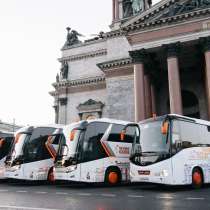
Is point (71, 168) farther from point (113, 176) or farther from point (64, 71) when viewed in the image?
point (64, 71)

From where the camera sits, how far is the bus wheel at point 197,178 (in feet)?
42.9

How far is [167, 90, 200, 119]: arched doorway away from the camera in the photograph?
31.4 metres

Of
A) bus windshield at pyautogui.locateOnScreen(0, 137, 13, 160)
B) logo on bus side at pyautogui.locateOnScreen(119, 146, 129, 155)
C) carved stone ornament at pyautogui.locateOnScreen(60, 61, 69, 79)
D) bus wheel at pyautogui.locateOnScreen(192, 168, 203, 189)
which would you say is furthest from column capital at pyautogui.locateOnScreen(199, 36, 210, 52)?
carved stone ornament at pyautogui.locateOnScreen(60, 61, 69, 79)

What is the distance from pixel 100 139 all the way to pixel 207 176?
18.1ft

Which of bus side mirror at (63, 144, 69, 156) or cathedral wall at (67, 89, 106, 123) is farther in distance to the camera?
cathedral wall at (67, 89, 106, 123)

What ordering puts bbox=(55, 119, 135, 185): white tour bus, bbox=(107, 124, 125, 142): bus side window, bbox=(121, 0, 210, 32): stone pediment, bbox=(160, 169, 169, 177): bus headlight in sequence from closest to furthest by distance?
bbox=(160, 169, 169, 177): bus headlight, bbox=(55, 119, 135, 185): white tour bus, bbox=(107, 124, 125, 142): bus side window, bbox=(121, 0, 210, 32): stone pediment

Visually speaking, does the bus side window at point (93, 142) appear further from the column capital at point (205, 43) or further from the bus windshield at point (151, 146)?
the column capital at point (205, 43)

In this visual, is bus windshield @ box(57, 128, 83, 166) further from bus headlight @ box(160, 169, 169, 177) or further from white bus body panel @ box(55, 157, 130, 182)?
bus headlight @ box(160, 169, 169, 177)

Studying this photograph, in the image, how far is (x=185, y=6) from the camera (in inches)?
978

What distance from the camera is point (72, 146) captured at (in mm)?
14422

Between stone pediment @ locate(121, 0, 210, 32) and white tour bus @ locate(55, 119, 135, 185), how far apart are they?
13.1 metres

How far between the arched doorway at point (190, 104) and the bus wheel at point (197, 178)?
731 inches

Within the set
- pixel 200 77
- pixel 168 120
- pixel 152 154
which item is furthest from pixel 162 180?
pixel 200 77

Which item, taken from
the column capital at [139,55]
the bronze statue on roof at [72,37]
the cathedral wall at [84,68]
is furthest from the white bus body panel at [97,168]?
the bronze statue on roof at [72,37]
